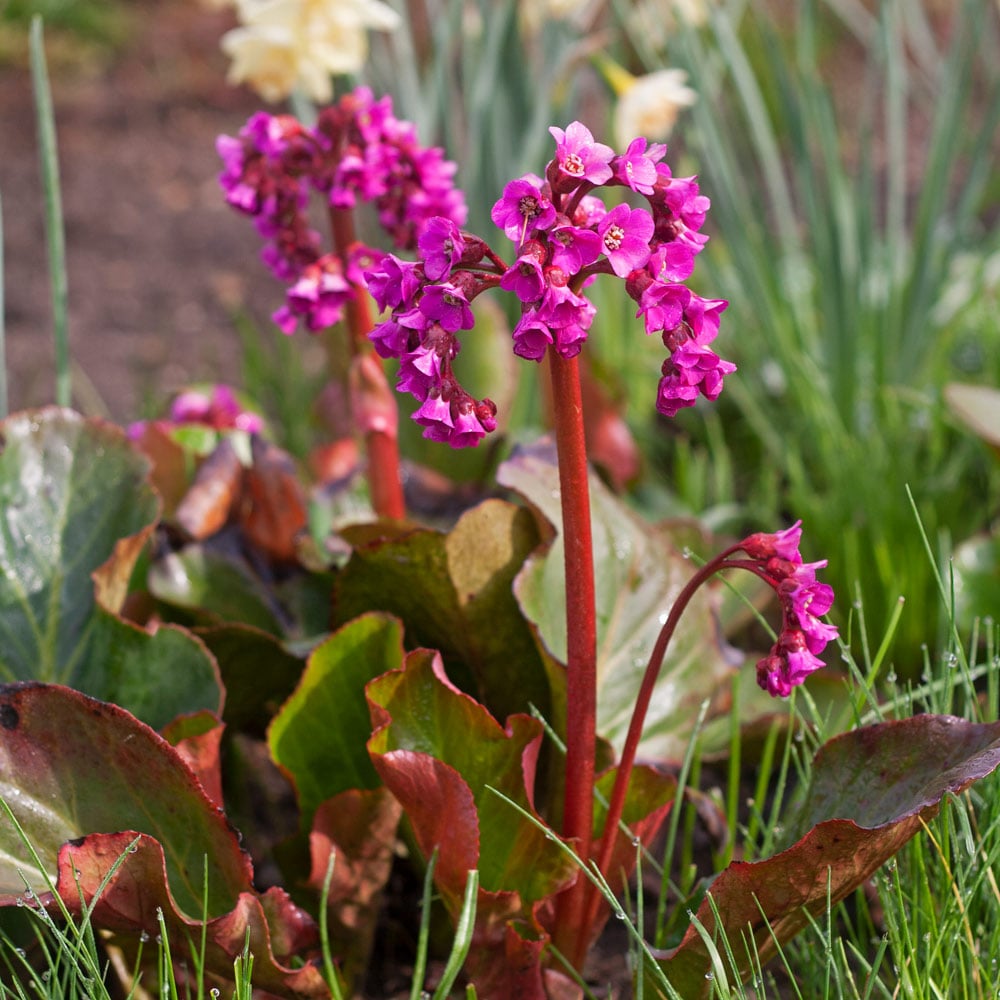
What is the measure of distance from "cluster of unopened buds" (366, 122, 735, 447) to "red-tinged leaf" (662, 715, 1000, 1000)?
0.30 meters

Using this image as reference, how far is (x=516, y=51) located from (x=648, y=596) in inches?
47.9

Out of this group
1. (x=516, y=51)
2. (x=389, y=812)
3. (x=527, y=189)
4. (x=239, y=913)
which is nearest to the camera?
(x=527, y=189)

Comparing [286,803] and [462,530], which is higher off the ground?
[462,530]

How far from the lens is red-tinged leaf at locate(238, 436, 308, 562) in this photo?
1258mm

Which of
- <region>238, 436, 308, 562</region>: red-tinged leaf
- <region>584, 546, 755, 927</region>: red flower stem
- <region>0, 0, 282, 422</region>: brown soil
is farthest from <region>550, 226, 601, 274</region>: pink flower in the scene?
<region>0, 0, 282, 422</region>: brown soil

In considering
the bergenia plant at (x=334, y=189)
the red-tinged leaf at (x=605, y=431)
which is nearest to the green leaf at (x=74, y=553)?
the bergenia plant at (x=334, y=189)

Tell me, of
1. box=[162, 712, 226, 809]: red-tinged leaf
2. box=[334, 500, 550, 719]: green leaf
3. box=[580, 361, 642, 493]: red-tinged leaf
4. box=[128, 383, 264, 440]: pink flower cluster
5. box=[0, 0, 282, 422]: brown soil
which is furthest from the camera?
box=[0, 0, 282, 422]: brown soil

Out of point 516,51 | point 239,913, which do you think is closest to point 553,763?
point 239,913

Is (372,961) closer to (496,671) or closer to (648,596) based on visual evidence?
(496,671)

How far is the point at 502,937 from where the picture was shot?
90cm

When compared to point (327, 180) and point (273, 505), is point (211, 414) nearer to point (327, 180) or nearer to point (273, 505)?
point (273, 505)

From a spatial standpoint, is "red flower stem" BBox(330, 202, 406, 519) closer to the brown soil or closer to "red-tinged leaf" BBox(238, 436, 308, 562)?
"red-tinged leaf" BBox(238, 436, 308, 562)

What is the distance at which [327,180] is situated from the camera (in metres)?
1.07

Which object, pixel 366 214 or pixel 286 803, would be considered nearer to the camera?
pixel 286 803
